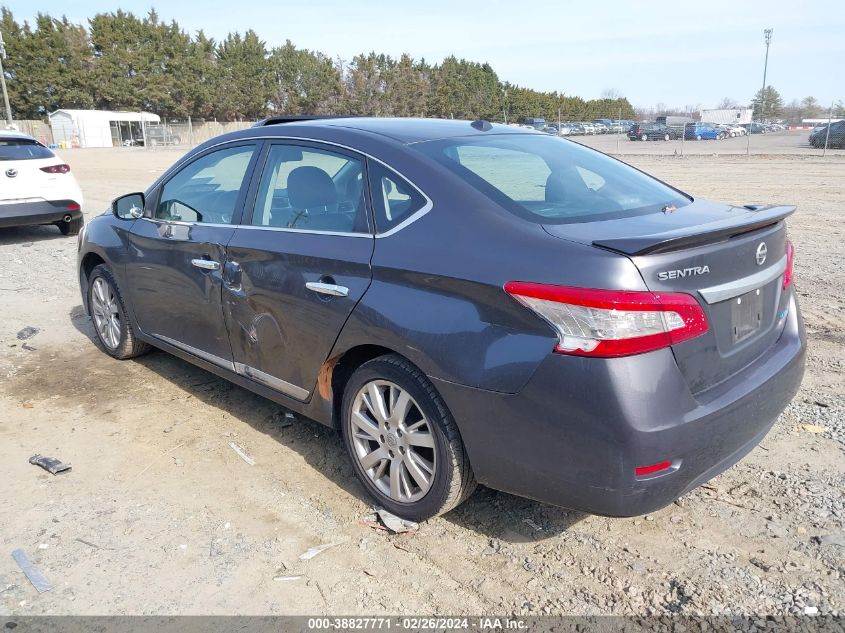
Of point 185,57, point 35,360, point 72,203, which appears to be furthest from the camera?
point 185,57

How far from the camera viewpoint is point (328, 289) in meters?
3.14

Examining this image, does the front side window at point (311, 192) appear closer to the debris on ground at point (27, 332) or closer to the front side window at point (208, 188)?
the front side window at point (208, 188)

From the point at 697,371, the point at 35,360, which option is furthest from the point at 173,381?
the point at 697,371

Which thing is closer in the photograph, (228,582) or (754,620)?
(754,620)

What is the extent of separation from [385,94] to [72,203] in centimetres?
6761

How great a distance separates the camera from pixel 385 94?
2931 inches

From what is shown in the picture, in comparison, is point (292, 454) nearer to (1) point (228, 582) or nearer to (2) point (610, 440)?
(1) point (228, 582)

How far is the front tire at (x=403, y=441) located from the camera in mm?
2818

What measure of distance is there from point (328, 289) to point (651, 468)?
1.57 metres

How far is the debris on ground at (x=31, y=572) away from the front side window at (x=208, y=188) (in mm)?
1898

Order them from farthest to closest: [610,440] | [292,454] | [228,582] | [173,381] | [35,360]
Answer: [35,360] → [173,381] → [292,454] → [228,582] → [610,440]

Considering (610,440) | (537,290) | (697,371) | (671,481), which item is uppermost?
(537,290)

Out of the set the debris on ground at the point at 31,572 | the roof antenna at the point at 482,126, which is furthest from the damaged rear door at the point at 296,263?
the debris on ground at the point at 31,572

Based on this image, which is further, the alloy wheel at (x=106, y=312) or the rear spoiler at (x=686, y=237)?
the alloy wheel at (x=106, y=312)
